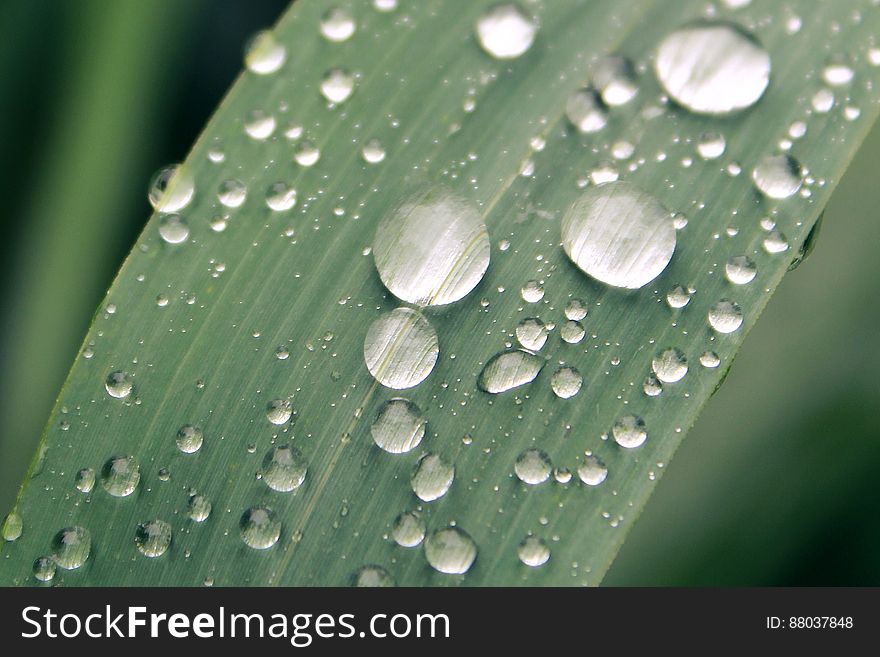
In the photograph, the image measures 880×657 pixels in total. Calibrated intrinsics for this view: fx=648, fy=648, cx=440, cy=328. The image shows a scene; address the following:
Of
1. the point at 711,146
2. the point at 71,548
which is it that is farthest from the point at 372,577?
the point at 711,146

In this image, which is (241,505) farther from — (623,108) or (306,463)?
(623,108)

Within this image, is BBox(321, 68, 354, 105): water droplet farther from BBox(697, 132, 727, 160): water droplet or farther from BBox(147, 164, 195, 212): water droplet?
BBox(697, 132, 727, 160): water droplet

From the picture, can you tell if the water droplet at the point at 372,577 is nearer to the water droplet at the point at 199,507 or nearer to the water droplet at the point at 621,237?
the water droplet at the point at 199,507

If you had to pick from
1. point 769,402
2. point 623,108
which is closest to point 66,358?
point 623,108

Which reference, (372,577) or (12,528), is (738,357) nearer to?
(372,577)

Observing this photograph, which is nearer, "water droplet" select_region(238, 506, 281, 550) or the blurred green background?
"water droplet" select_region(238, 506, 281, 550)

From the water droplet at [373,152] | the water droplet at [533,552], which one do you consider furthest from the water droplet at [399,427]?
the water droplet at [373,152]

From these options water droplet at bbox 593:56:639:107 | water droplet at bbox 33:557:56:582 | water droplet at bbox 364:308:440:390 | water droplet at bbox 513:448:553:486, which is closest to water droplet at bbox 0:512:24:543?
water droplet at bbox 33:557:56:582
